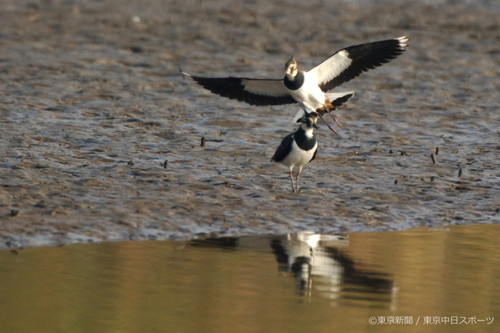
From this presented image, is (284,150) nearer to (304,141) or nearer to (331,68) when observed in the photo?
(304,141)

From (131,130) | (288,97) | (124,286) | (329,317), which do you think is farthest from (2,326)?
(131,130)

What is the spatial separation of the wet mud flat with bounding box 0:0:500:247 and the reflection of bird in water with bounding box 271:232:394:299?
0.47 m

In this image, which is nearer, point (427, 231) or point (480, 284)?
point (480, 284)

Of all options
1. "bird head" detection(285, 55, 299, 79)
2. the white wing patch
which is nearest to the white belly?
"bird head" detection(285, 55, 299, 79)

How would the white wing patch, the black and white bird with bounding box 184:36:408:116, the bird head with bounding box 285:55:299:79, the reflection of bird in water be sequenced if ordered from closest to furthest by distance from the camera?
the reflection of bird in water < the bird head with bounding box 285:55:299:79 < the black and white bird with bounding box 184:36:408:116 < the white wing patch

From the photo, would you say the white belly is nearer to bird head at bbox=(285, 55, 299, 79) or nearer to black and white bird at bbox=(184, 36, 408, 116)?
black and white bird at bbox=(184, 36, 408, 116)

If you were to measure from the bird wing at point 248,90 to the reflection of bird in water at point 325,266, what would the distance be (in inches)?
96.3

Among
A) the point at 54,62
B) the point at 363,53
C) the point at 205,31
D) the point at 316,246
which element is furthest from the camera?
the point at 205,31

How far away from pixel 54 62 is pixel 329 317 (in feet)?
33.2

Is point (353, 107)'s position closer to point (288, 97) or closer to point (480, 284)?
point (288, 97)

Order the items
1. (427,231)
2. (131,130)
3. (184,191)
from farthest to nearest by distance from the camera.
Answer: (131,130), (184,191), (427,231)

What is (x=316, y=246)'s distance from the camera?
905 cm

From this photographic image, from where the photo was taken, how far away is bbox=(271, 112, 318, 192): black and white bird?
35.6 feet

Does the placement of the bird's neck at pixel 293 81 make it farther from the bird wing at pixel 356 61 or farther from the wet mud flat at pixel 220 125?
the wet mud flat at pixel 220 125
